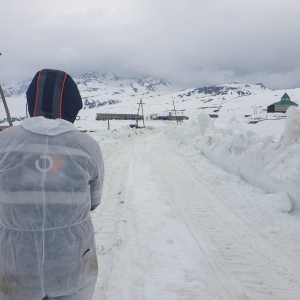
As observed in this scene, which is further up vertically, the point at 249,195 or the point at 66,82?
the point at 66,82

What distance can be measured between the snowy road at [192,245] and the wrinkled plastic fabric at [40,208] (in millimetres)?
1959

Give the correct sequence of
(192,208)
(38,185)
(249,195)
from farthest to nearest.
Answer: (249,195) < (192,208) < (38,185)

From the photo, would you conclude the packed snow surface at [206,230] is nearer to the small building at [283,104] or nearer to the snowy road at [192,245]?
the snowy road at [192,245]

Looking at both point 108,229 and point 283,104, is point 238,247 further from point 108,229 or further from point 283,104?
point 283,104

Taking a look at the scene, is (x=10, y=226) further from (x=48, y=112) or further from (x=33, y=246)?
(x=48, y=112)

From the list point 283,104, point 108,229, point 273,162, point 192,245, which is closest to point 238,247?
point 192,245

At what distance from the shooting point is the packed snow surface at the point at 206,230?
3.74 metres

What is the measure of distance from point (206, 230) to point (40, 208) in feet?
14.4

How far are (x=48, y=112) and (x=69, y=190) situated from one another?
53cm

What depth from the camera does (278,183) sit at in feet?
23.6

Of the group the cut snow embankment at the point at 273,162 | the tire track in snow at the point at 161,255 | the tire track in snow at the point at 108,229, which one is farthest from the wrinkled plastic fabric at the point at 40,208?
the cut snow embankment at the point at 273,162

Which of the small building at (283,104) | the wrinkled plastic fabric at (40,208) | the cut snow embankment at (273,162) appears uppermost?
the wrinkled plastic fabric at (40,208)

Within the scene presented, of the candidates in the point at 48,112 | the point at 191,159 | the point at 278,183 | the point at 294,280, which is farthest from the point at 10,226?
the point at 191,159

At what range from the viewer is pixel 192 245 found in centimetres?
486
